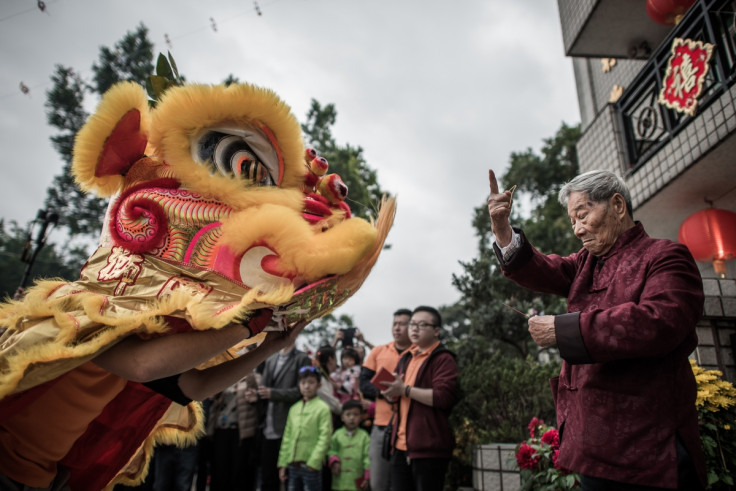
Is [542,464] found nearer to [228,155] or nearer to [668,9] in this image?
[228,155]

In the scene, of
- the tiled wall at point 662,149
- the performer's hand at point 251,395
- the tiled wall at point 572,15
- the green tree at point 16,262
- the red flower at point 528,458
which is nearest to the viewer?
the red flower at point 528,458

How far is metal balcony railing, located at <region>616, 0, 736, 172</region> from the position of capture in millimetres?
4547

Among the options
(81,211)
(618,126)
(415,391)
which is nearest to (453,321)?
(81,211)

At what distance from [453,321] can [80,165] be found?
83.4 feet

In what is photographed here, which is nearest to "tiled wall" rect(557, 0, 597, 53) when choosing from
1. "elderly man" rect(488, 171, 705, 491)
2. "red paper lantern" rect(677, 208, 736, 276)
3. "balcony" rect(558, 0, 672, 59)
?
"balcony" rect(558, 0, 672, 59)

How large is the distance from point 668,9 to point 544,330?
17.2ft

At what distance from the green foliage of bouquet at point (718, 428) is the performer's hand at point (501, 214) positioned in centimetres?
161

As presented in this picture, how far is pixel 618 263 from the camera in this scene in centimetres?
185

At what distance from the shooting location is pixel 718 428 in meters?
2.69

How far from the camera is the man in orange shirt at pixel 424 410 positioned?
12.4 feet

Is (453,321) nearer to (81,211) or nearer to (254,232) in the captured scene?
(81,211)

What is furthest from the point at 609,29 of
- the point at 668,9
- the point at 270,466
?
the point at 270,466

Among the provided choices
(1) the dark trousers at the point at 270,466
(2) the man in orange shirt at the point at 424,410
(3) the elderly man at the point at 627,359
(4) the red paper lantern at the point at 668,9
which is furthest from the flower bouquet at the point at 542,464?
(4) the red paper lantern at the point at 668,9

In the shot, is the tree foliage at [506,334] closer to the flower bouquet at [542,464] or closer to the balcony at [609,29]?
the flower bouquet at [542,464]
